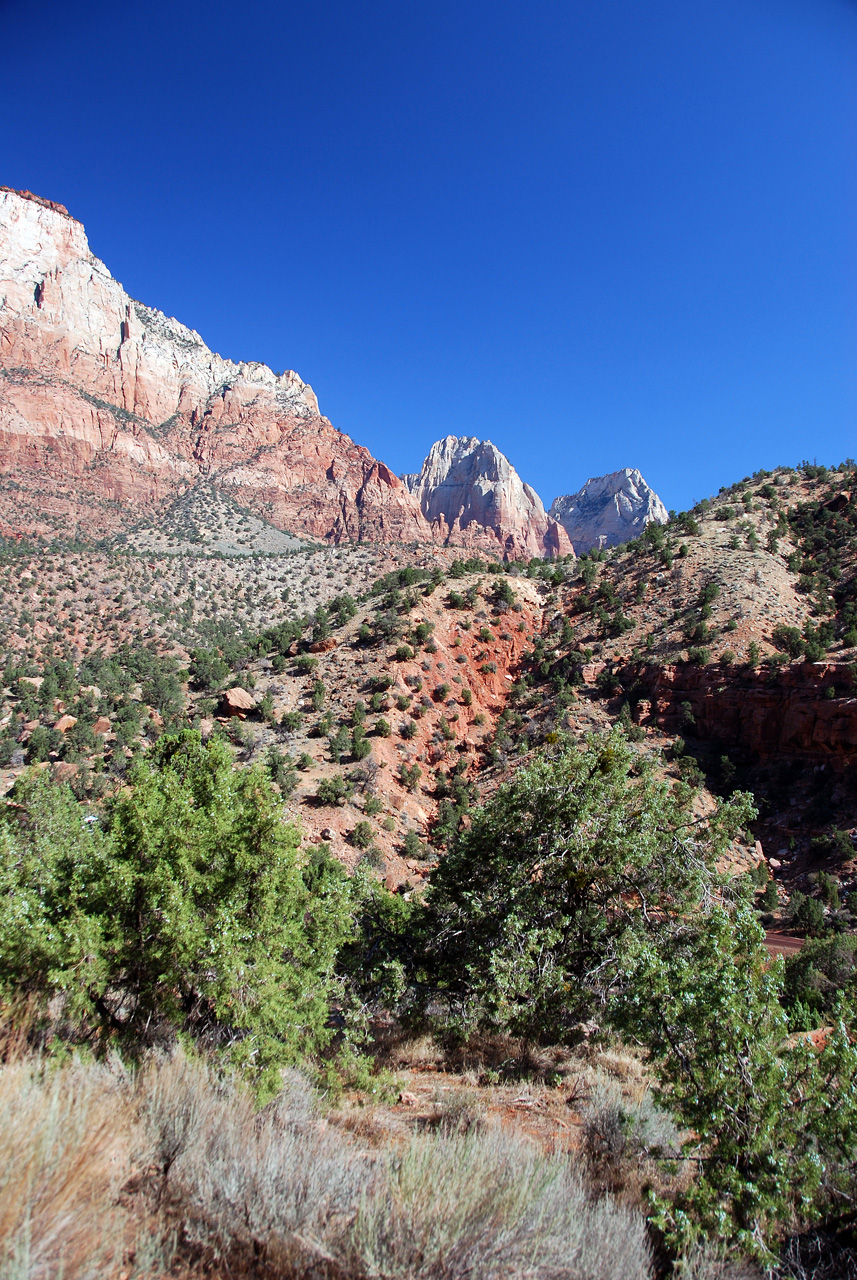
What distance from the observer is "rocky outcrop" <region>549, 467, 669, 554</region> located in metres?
158

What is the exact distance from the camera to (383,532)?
128500 millimetres

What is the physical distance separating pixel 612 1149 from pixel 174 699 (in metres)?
30.4

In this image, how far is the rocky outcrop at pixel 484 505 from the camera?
145500 millimetres

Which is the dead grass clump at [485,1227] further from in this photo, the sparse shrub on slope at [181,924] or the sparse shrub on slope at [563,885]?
the sparse shrub on slope at [563,885]

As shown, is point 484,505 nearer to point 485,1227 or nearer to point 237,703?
point 237,703

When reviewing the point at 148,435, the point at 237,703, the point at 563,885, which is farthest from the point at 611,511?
the point at 563,885

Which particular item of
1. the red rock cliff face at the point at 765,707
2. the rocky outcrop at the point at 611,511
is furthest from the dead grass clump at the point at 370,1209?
the rocky outcrop at the point at 611,511

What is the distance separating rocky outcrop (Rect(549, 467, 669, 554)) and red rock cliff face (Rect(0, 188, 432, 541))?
55.6 m

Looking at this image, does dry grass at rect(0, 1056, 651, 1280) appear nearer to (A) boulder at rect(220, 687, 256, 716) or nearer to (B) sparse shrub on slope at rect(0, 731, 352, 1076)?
(B) sparse shrub on slope at rect(0, 731, 352, 1076)

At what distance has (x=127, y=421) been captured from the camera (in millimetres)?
103750

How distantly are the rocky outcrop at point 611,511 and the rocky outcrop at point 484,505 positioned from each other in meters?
10.7

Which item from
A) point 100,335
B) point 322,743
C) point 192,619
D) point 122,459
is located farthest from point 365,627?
point 100,335

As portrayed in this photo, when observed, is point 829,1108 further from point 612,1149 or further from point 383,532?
point 383,532

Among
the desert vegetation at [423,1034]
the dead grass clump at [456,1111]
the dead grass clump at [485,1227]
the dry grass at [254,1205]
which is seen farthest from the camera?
the dead grass clump at [456,1111]
